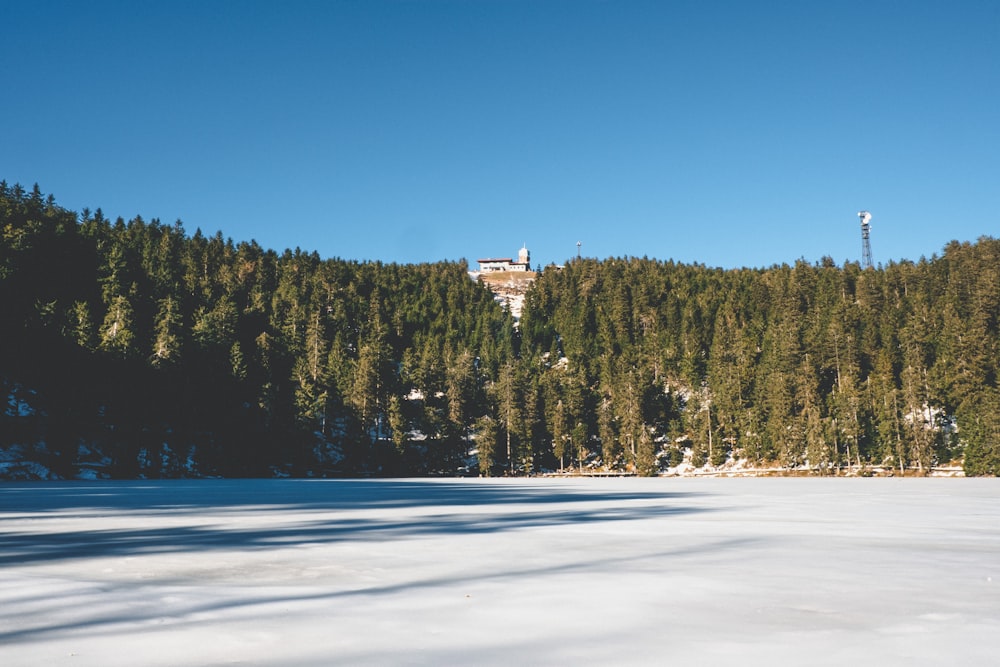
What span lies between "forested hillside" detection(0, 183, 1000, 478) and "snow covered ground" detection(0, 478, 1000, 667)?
2195 inches

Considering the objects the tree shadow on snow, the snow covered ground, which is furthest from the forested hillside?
the snow covered ground

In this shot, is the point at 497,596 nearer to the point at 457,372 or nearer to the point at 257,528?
the point at 257,528

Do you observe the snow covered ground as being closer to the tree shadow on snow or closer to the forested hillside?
the tree shadow on snow

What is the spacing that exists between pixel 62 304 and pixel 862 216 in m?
162

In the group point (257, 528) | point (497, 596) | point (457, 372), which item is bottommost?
point (257, 528)

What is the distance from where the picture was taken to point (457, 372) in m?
91.5

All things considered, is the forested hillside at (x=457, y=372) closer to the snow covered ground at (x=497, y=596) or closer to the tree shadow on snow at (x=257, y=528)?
the tree shadow on snow at (x=257, y=528)

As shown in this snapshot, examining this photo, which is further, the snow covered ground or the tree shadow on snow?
the tree shadow on snow

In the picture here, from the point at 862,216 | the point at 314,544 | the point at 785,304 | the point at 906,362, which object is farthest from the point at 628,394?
the point at 862,216

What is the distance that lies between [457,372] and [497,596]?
282 feet

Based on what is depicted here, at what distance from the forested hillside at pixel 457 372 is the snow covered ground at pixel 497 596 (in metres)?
55.7

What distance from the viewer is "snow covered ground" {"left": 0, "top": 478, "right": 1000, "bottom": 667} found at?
4.21 metres

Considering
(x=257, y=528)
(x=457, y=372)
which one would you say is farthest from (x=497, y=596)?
(x=457, y=372)

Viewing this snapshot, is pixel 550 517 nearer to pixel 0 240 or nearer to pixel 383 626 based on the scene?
pixel 383 626
